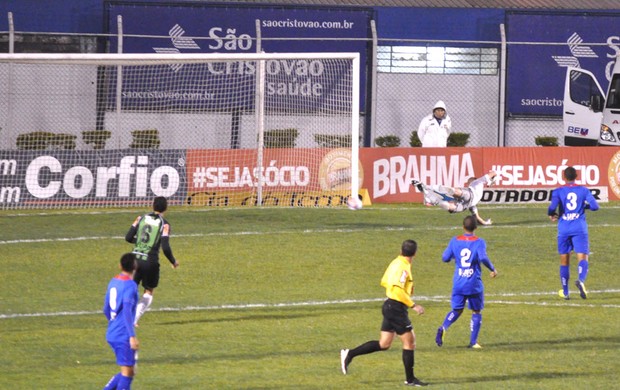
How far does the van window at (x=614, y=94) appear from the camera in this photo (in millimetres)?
33750

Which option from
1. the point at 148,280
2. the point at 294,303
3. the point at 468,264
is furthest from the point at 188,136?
the point at 468,264

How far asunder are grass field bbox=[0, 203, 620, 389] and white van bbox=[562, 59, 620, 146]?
12.5ft

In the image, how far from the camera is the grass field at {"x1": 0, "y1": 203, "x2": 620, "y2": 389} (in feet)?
50.4

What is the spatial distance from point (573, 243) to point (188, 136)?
14.4 meters

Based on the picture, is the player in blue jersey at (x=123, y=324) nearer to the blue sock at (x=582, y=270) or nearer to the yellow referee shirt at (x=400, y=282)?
the yellow referee shirt at (x=400, y=282)

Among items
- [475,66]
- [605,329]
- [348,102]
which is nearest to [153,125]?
[348,102]

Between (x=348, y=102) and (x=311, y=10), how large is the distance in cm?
823

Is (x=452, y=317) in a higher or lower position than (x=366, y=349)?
higher

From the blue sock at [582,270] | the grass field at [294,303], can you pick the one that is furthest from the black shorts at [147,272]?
the blue sock at [582,270]

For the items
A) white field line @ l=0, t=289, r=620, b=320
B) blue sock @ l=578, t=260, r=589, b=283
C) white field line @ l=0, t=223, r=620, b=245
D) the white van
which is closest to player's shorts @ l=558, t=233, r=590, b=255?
blue sock @ l=578, t=260, r=589, b=283

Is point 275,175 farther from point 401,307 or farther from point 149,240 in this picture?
point 401,307

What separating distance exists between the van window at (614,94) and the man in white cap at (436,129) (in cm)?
514

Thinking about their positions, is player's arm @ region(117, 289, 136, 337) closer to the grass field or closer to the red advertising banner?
the grass field

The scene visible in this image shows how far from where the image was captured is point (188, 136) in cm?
3238
